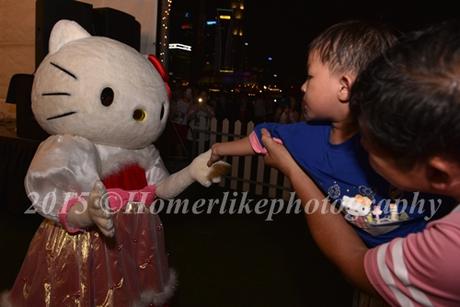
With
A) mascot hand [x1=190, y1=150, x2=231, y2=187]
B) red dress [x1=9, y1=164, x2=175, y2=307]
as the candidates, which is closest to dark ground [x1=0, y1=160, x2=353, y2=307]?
red dress [x1=9, y1=164, x2=175, y2=307]

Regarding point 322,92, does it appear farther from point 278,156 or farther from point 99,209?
point 99,209

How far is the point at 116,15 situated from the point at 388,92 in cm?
220

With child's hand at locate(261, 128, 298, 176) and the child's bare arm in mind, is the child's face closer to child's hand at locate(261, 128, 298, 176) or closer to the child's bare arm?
child's hand at locate(261, 128, 298, 176)

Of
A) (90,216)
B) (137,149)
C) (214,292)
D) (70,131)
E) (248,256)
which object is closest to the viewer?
(90,216)

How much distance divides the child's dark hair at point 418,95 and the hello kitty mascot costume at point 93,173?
100 cm

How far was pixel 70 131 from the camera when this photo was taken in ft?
5.11

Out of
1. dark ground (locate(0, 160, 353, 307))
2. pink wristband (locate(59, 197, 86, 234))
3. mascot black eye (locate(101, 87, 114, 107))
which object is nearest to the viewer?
pink wristband (locate(59, 197, 86, 234))

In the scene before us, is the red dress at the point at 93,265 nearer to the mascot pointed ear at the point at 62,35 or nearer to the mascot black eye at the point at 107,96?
the mascot black eye at the point at 107,96

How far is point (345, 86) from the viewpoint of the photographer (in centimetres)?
126

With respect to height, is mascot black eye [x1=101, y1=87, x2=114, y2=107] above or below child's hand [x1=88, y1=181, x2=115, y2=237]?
above

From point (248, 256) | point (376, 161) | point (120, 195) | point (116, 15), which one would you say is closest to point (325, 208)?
point (376, 161)

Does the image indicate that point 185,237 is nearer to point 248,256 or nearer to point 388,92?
point 248,256

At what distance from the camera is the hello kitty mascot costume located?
4.81 ft

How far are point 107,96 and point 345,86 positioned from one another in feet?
2.87
